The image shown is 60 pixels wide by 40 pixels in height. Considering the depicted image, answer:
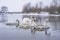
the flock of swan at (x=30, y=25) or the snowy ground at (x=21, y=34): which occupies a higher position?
the flock of swan at (x=30, y=25)

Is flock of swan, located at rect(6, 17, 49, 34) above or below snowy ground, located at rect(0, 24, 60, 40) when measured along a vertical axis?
above

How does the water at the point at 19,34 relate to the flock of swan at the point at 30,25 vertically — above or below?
below

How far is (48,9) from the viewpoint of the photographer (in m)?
1.51

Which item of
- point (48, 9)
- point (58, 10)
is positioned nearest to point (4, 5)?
point (48, 9)

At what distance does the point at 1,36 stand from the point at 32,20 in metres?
0.34

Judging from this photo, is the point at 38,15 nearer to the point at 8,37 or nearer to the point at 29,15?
the point at 29,15

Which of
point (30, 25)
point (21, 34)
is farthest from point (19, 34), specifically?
point (30, 25)

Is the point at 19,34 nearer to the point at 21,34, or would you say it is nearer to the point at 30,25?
the point at 21,34

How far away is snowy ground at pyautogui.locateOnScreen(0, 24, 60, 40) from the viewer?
4.70 ft

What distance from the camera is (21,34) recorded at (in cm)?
145

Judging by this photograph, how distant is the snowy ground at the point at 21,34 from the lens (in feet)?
4.70

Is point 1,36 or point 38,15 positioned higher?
point 38,15

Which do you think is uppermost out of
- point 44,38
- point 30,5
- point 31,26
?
point 30,5

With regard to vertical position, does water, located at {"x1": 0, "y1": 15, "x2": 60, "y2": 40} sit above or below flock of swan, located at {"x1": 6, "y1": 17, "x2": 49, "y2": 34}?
below
